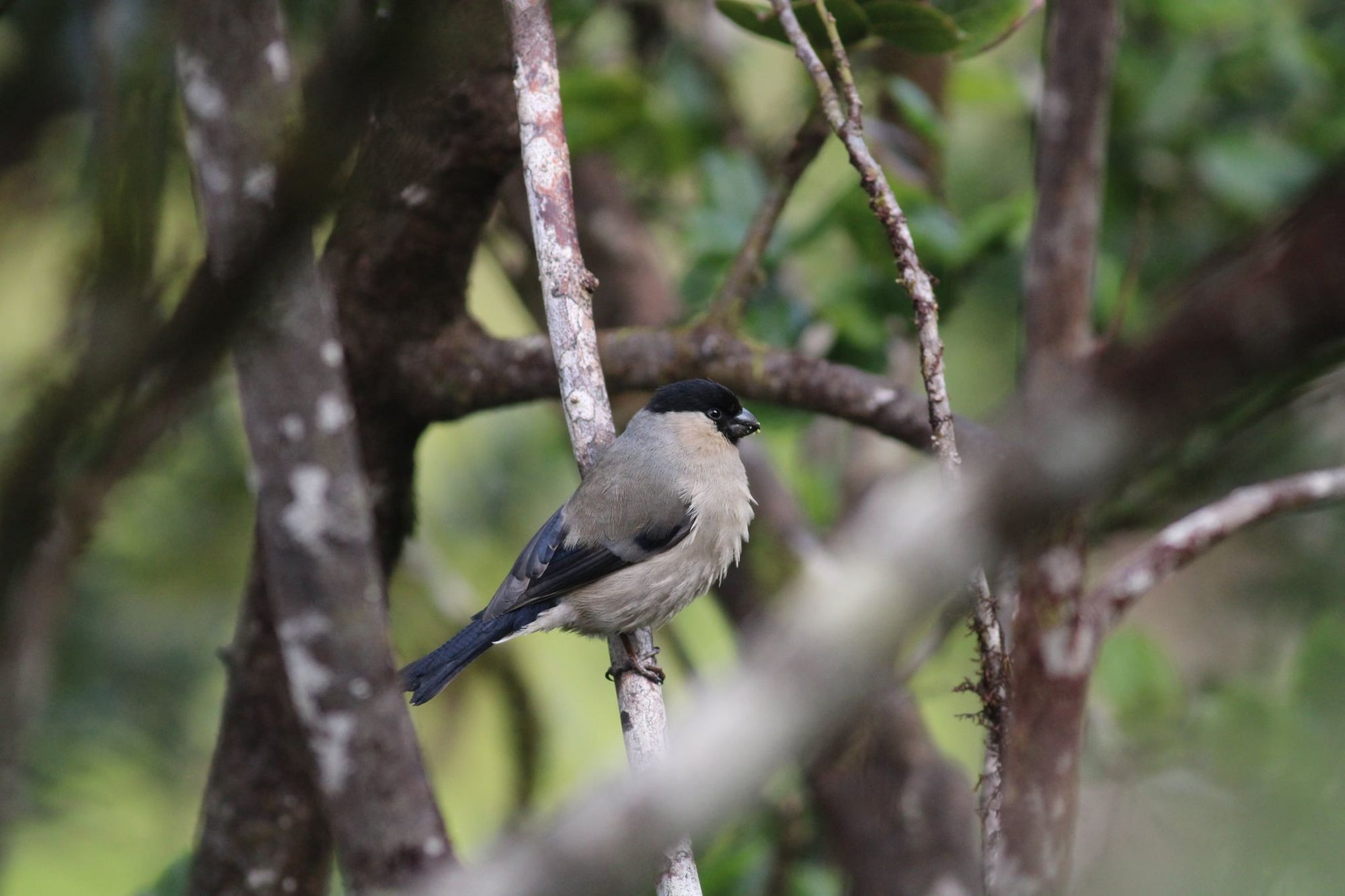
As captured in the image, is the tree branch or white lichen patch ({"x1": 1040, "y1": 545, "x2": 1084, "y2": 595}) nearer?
the tree branch

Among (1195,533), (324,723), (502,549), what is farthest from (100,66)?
(502,549)

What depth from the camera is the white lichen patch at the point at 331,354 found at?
84.6 inches

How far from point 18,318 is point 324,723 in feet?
11.2

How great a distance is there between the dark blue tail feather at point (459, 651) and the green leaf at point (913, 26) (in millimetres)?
1641

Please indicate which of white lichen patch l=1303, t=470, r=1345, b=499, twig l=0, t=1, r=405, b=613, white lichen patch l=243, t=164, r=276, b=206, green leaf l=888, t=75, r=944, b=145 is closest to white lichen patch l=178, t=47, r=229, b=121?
white lichen patch l=243, t=164, r=276, b=206

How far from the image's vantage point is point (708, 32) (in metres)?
4.89

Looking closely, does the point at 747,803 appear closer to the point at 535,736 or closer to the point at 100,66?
the point at 100,66

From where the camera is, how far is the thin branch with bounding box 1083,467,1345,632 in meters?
2.75

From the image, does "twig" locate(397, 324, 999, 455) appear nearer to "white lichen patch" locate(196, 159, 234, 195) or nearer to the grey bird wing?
the grey bird wing

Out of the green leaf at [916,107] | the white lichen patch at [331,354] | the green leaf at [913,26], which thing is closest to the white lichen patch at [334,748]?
the white lichen patch at [331,354]

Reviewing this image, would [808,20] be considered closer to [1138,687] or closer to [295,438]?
[295,438]

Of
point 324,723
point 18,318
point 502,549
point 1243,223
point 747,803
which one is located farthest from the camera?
point 502,549

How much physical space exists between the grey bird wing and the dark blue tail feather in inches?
1.5

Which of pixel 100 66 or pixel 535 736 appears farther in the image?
pixel 535 736
